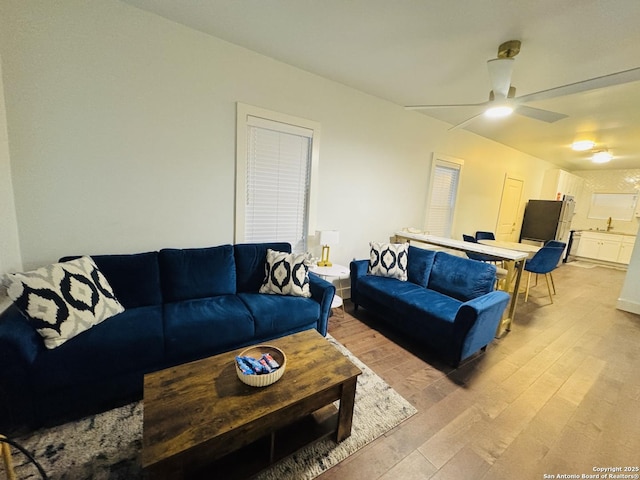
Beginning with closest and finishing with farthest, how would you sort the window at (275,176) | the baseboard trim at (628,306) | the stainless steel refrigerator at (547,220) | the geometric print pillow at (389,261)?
1. the window at (275,176)
2. the geometric print pillow at (389,261)
3. the baseboard trim at (628,306)
4. the stainless steel refrigerator at (547,220)

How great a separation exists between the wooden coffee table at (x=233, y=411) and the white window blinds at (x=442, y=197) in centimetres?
354

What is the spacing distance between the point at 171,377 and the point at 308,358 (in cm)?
72

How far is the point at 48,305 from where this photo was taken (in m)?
1.48

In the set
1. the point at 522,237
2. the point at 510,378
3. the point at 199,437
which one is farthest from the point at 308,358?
the point at 522,237

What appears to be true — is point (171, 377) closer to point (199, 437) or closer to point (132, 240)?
point (199, 437)

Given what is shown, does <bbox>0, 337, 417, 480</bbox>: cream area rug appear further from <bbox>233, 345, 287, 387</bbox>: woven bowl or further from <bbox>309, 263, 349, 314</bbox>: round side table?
<bbox>309, 263, 349, 314</bbox>: round side table

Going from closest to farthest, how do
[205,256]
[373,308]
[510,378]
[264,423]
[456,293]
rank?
1. [264,423]
2. [510,378]
3. [205,256]
4. [456,293]
5. [373,308]

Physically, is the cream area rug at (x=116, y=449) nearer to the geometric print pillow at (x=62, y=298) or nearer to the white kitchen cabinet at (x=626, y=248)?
the geometric print pillow at (x=62, y=298)

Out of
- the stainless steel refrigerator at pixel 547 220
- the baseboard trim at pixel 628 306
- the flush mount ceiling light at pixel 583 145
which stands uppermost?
the flush mount ceiling light at pixel 583 145

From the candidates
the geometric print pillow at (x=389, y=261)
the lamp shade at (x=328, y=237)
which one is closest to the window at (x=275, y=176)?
the lamp shade at (x=328, y=237)

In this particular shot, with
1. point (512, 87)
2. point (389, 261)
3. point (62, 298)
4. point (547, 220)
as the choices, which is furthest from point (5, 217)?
point (547, 220)

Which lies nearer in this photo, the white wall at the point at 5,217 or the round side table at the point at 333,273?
the white wall at the point at 5,217

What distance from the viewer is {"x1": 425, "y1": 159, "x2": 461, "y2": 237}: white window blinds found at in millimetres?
4289

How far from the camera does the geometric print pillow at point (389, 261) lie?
3.11 m
